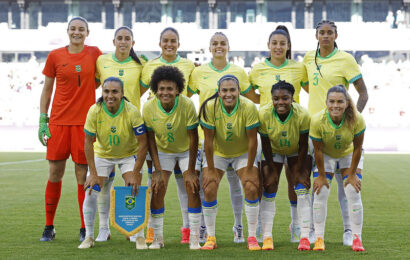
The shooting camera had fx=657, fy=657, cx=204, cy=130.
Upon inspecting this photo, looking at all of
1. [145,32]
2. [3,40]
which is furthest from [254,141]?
[3,40]

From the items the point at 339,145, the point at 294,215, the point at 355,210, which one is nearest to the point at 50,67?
the point at 294,215

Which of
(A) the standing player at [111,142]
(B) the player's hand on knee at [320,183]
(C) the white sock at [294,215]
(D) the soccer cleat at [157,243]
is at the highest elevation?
(A) the standing player at [111,142]

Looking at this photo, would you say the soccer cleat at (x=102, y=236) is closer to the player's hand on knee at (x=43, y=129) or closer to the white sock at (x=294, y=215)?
the player's hand on knee at (x=43, y=129)

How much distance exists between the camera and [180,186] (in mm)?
6289

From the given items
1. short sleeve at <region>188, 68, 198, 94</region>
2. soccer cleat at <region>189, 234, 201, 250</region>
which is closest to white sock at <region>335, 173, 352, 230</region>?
soccer cleat at <region>189, 234, 201, 250</region>

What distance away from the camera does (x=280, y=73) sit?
6.34 metres

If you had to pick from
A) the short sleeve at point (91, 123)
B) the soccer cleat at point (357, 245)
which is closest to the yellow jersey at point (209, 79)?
the short sleeve at point (91, 123)

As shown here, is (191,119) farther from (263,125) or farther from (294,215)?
(294,215)

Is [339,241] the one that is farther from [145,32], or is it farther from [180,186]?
[145,32]

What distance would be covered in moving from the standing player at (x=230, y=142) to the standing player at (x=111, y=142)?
1.92 ft

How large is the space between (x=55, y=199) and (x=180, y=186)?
1236mm

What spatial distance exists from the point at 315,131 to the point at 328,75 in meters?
0.74

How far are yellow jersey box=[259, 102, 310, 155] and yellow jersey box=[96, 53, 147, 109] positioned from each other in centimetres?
135

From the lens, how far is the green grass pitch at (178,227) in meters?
5.48
